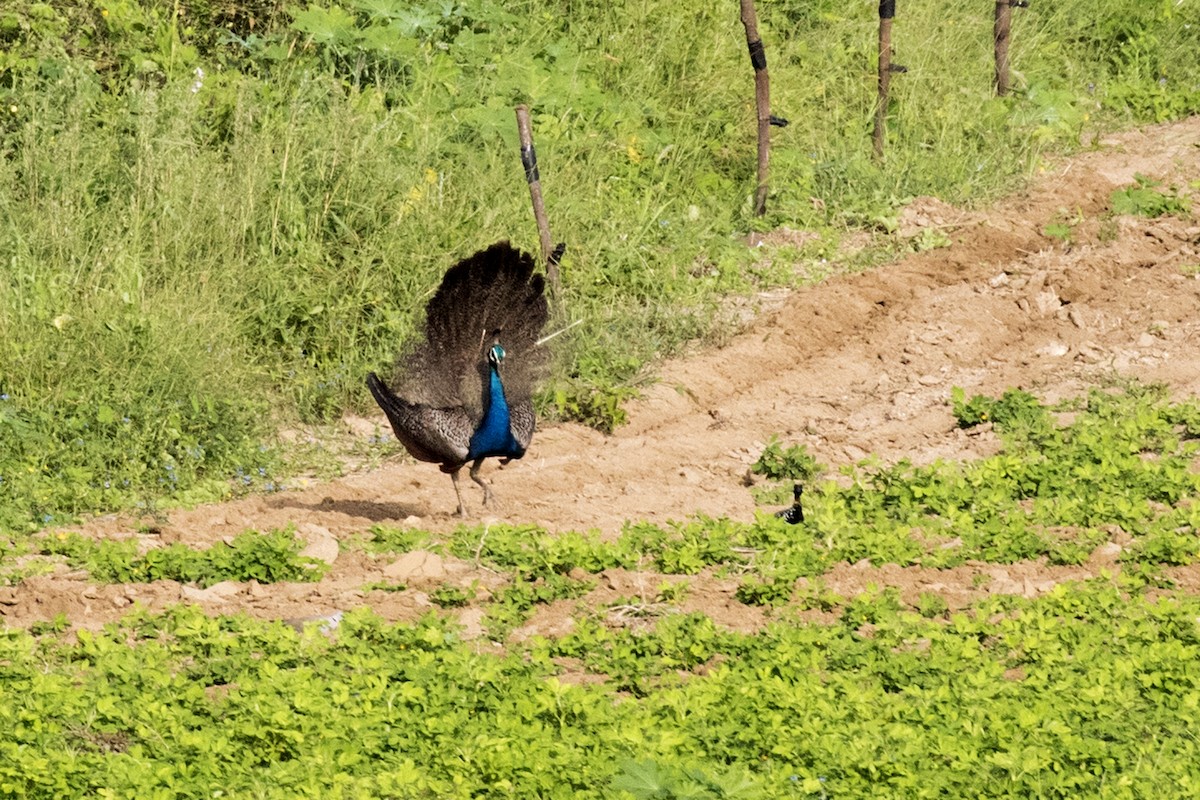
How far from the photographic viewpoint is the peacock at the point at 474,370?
810cm

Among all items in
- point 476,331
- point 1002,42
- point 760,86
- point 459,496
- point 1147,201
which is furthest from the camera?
point 1002,42

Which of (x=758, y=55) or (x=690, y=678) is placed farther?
(x=758, y=55)

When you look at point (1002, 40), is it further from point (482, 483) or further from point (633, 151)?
point (482, 483)

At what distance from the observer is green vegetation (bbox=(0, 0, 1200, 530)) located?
28.8 ft

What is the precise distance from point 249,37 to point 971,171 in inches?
217

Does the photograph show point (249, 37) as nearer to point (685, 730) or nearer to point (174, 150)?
point (174, 150)

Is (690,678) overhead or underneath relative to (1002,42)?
underneath

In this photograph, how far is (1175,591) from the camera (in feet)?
21.6

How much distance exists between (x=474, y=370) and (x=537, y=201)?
74.9 inches

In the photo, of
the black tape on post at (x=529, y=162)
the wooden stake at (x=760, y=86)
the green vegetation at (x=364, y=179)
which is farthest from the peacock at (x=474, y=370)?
the wooden stake at (x=760, y=86)

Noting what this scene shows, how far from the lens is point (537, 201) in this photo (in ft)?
32.6

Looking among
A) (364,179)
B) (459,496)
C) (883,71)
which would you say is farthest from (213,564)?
(883,71)

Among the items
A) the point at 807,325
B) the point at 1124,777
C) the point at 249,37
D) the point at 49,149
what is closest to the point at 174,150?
the point at 49,149

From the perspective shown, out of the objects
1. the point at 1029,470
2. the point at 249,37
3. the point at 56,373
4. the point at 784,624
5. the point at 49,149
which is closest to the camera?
the point at 784,624
